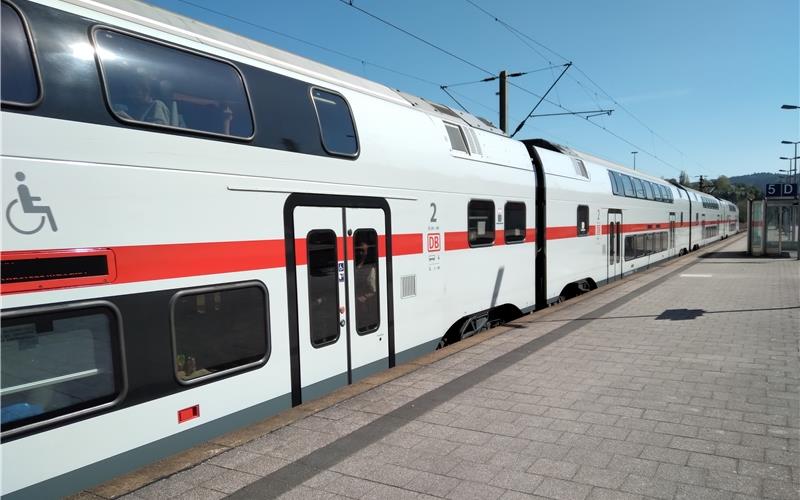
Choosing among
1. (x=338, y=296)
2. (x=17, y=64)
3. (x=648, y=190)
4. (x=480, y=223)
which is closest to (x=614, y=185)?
(x=648, y=190)

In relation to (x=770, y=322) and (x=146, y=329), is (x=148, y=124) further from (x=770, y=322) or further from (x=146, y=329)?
(x=770, y=322)

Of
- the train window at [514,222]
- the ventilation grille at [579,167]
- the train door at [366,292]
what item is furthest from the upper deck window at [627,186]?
the train door at [366,292]

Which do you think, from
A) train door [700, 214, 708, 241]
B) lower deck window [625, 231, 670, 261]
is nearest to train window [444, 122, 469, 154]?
lower deck window [625, 231, 670, 261]

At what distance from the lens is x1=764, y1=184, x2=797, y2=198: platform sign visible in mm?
20734

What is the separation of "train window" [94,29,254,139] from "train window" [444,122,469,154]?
3349mm

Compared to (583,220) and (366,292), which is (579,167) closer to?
(583,220)

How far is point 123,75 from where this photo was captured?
3170 mm

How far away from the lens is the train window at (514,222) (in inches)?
316

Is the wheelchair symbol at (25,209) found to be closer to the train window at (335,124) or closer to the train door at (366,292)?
the train window at (335,124)

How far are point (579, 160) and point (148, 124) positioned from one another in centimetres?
985

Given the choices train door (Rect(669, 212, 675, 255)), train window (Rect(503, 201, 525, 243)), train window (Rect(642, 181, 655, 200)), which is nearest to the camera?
train window (Rect(503, 201, 525, 243))

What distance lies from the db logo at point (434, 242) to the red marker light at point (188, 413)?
131 inches

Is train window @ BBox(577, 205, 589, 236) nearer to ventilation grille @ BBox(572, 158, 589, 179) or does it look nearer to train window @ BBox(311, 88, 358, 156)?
ventilation grille @ BBox(572, 158, 589, 179)

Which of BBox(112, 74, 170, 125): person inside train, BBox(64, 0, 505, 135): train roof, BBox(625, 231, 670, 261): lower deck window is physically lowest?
BBox(625, 231, 670, 261): lower deck window
